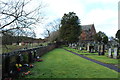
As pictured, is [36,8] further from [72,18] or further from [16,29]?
[72,18]

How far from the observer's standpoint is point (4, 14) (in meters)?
4.69

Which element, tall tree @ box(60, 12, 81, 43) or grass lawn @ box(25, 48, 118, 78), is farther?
tall tree @ box(60, 12, 81, 43)

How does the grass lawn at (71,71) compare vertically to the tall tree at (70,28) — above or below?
below

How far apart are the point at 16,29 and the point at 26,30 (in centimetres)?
56

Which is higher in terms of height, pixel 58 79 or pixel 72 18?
pixel 72 18

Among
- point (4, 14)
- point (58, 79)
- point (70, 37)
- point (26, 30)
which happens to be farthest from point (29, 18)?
point (70, 37)

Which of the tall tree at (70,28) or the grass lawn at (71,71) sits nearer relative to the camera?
the grass lawn at (71,71)

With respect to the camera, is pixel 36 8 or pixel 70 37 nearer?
pixel 36 8

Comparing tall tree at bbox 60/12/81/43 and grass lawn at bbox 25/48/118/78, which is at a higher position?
tall tree at bbox 60/12/81/43

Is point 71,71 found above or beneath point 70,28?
beneath

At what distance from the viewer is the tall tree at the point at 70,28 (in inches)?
1645

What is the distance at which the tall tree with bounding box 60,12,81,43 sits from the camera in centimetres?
4177

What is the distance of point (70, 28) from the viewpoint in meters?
43.5

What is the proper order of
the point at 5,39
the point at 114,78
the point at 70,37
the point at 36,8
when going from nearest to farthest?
the point at 5,39
the point at 114,78
the point at 36,8
the point at 70,37
